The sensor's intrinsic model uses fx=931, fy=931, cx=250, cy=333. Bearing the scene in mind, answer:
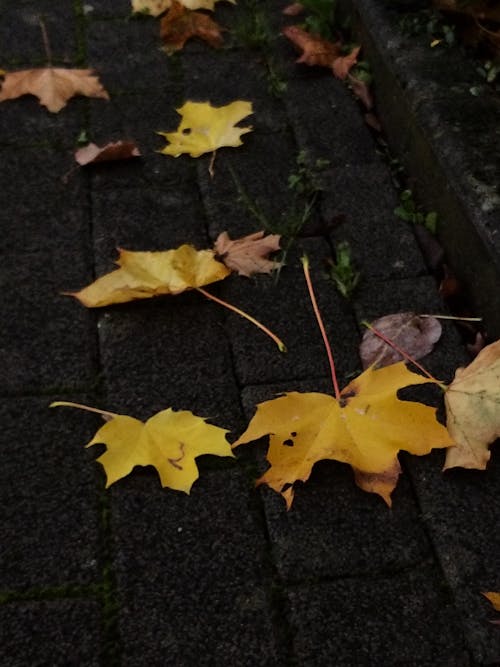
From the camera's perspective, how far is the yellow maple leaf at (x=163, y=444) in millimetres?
1771

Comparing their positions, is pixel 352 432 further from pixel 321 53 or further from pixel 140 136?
pixel 321 53

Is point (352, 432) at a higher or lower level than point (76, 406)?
higher

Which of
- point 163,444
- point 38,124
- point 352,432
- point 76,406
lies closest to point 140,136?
point 38,124

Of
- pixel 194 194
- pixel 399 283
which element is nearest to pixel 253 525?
pixel 399 283

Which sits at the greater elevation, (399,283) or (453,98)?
(453,98)

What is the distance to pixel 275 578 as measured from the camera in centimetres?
165

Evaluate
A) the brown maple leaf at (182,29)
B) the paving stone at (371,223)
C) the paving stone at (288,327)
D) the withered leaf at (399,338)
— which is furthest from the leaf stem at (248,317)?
the brown maple leaf at (182,29)

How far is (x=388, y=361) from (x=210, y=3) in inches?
65.0

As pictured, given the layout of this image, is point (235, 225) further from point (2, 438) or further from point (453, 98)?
point (2, 438)

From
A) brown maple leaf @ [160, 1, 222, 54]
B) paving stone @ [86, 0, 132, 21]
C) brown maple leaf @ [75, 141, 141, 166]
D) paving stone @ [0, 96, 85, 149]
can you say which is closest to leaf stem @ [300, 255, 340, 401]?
brown maple leaf @ [75, 141, 141, 166]

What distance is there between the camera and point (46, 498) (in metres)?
1.76

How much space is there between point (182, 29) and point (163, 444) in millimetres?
1706

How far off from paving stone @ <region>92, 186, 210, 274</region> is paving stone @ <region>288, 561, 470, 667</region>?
3.23ft

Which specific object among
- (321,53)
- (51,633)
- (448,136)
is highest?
(448,136)
